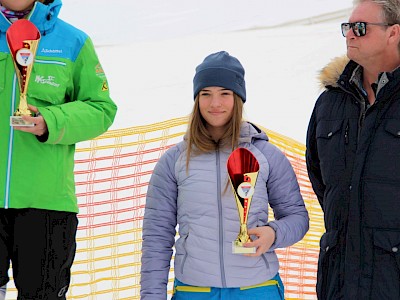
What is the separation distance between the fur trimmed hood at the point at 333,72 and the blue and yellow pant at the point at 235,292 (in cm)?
73

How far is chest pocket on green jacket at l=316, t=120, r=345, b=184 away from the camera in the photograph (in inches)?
99.0

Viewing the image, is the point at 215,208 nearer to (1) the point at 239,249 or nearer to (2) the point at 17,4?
(1) the point at 239,249

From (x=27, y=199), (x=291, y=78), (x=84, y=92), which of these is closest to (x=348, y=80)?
(x=84, y=92)

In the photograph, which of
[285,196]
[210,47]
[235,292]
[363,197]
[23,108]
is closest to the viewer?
[363,197]

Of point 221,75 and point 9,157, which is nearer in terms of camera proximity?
point 9,157

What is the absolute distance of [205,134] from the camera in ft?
9.53

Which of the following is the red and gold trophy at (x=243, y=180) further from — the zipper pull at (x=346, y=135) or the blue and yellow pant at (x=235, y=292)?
the zipper pull at (x=346, y=135)

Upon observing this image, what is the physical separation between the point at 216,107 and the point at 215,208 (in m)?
0.38

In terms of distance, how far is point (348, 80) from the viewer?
2.56 meters

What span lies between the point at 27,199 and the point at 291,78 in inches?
448

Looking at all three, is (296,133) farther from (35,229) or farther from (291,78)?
(35,229)

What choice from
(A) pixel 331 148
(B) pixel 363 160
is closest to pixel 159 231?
(A) pixel 331 148

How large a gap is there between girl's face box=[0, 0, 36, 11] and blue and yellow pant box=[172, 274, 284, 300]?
3.71ft

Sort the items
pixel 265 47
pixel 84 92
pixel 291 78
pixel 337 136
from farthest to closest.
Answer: pixel 265 47 < pixel 291 78 < pixel 84 92 < pixel 337 136
